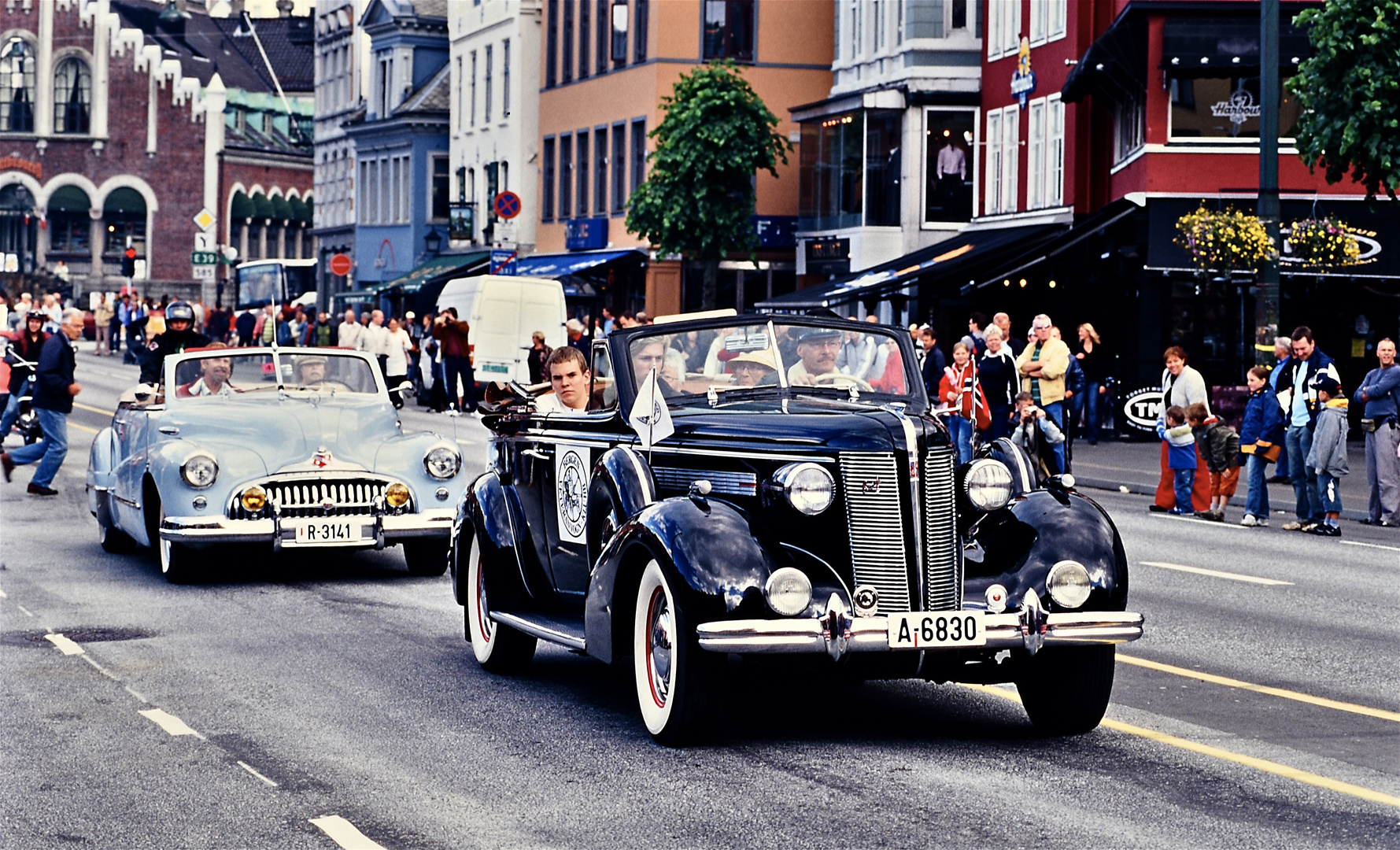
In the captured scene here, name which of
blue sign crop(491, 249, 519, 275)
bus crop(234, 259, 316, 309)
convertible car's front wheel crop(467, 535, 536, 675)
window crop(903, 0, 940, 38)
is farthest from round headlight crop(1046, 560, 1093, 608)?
bus crop(234, 259, 316, 309)

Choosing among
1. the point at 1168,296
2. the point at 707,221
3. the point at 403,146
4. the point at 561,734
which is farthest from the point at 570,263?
the point at 561,734

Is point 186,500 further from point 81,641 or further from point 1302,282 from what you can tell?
point 1302,282

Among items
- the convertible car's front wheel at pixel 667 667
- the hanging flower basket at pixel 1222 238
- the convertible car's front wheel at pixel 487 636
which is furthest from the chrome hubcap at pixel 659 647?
the hanging flower basket at pixel 1222 238

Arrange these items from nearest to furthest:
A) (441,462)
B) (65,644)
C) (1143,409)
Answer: (65,644) < (441,462) < (1143,409)

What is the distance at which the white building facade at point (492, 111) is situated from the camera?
6762cm

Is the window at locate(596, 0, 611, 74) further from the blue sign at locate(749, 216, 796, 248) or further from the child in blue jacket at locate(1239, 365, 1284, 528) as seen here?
the child in blue jacket at locate(1239, 365, 1284, 528)

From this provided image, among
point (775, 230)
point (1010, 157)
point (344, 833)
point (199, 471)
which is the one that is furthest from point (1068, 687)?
point (775, 230)

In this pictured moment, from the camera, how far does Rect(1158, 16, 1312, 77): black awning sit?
33844mm

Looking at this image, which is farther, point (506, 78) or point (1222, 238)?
point (506, 78)

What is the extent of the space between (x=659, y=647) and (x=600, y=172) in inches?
2115

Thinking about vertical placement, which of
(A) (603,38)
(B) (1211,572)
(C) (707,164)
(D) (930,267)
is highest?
(A) (603,38)

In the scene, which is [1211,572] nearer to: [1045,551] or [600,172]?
[1045,551]

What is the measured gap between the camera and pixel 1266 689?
33.9 ft

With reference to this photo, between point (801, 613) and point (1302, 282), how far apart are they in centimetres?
2803
